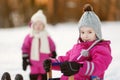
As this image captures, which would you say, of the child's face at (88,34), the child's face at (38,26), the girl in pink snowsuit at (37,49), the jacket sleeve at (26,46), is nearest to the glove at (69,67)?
the child's face at (88,34)

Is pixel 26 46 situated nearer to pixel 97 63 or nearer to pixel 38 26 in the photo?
pixel 38 26

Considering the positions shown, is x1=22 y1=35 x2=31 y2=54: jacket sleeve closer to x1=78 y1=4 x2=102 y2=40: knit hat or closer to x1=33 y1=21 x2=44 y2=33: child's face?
x1=33 y1=21 x2=44 y2=33: child's face

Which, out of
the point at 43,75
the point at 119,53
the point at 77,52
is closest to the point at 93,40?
the point at 77,52

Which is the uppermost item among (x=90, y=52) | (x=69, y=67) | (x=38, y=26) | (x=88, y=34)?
(x=38, y=26)

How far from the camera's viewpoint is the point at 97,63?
4.48m

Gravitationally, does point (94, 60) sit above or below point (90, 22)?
below

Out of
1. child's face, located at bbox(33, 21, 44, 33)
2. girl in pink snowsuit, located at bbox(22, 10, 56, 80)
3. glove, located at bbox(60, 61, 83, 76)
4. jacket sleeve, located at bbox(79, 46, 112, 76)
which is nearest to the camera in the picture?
glove, located at bbox(60, 61, 83, 76)

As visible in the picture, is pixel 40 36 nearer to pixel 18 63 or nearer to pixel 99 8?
pixel 18 63

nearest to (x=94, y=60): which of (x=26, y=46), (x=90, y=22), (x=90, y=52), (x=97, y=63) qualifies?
(x=97, y=63)

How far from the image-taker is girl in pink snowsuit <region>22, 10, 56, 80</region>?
7.24 m

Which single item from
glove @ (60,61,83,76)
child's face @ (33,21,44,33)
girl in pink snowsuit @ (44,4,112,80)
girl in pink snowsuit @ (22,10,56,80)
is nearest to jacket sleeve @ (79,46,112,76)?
girl in pink snowsuit @ (44,4,112,80)

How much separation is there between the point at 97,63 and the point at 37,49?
299 centimetres

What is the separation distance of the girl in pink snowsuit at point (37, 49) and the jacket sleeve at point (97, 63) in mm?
2685

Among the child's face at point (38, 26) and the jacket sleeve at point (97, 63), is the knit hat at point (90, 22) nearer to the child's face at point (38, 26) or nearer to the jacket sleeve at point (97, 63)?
the jacket sleeve at point (97, 63)
